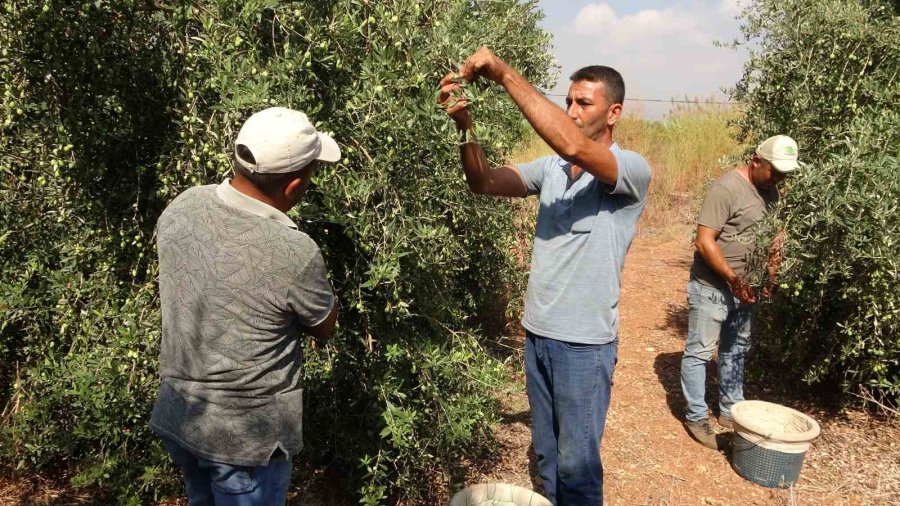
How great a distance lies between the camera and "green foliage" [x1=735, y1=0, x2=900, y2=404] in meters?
3.96

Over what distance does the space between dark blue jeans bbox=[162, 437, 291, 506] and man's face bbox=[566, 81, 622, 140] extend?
1672mm

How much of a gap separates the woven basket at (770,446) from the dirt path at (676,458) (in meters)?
0.08

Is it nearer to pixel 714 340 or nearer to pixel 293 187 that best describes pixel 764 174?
pixel 714 340

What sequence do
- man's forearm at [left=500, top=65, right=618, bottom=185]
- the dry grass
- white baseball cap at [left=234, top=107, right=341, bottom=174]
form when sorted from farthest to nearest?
the dry grass < man's forearm at [left=500, top=65, right=618, bottom=185] < white baseball cap at [left=234, top=107, right=341, bottom=174]

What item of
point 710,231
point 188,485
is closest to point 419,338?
point 188,485

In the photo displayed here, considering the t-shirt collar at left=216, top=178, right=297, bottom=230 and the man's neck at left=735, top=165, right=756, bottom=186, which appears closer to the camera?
the t-shirt collar at left=216, top=178, right=297, bottom=230

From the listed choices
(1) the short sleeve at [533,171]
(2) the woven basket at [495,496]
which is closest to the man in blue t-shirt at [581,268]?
(1) the short sleeve at [533,171]

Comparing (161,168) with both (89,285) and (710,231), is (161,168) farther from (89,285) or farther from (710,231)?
(710,231)

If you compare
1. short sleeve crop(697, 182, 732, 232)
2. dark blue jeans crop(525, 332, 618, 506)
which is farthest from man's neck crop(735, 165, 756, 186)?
dark blue jeans crop(525, 332, 618, 506)

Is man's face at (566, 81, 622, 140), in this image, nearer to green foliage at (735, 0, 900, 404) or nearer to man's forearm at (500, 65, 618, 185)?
man's forearm at (500, 65, 618, 185)

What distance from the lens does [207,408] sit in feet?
6.51

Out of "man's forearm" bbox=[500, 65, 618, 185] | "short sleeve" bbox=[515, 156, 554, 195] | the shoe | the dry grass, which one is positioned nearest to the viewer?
"man's forearm" bbox=[500, 65, 618, 185]

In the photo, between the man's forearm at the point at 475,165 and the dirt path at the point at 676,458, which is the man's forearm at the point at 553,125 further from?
the dirt path at the point at 676,458

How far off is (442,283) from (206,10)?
1.70 meters
